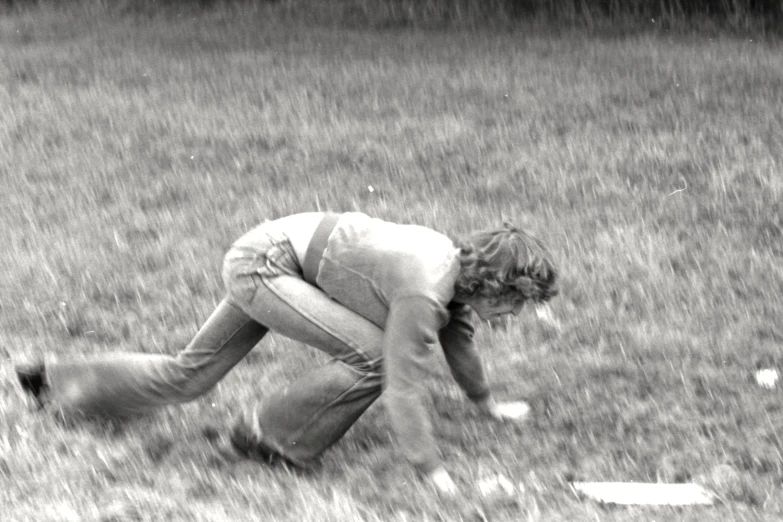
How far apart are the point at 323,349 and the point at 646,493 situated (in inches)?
51.9

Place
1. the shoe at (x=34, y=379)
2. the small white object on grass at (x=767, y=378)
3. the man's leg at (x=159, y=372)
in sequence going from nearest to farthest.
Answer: the man's leg at (x=159, y=372), the shoe at (x=34, y=379), the small white object on grass at (x=767, y=378)

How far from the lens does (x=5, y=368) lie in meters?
4.70

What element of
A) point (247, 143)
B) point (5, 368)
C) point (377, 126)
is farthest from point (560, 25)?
point (5, 368)

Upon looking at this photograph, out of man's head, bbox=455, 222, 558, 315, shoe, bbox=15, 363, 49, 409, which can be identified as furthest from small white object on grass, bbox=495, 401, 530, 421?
shoe, bbox=15, 363, 49, 409

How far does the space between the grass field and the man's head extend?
2.63ft

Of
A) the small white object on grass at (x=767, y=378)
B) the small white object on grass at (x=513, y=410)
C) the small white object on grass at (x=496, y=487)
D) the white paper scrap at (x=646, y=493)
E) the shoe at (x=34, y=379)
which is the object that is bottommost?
the small white object on grass at (x=767, y=378)

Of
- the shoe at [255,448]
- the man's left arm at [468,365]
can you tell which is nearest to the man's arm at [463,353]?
the man's left arm at [468,365]

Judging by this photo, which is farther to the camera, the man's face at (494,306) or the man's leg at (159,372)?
the man's leg at (159,372)

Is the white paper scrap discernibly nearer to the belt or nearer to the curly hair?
the curly hair

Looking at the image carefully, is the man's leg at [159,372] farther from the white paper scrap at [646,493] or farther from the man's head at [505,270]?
the white paper scrap at [646,493]

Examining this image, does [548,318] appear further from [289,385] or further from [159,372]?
[159,372]

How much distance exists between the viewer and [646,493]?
3811 mm

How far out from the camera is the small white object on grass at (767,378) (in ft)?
15.3

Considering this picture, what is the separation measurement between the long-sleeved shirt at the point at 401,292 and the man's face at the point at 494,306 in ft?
0.33
